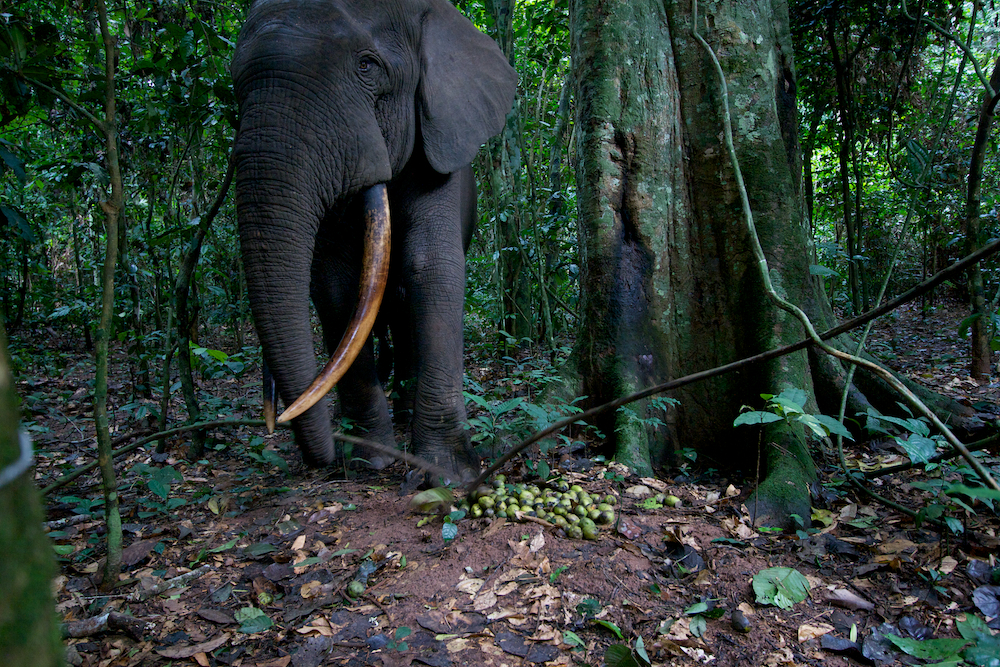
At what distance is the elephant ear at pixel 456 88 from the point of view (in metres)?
4.11

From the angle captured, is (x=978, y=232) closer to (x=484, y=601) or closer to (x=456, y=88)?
(x=456, y=88)

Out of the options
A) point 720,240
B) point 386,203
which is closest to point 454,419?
point 386,203

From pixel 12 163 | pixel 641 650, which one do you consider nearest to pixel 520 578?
pixel 641 650

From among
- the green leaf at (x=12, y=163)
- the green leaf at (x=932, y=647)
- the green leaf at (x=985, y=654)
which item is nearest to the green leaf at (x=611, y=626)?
the green leaf at (x=932, y=647)

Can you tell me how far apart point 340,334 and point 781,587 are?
3.22 m

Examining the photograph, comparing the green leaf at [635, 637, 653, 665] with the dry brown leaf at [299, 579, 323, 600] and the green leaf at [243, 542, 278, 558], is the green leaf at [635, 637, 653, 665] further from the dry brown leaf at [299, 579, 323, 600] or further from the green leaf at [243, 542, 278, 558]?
the green leaf at [243, 542, 278, 558]

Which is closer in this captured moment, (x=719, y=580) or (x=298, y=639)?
(x=298, y=639)

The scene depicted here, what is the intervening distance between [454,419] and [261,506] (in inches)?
49.8

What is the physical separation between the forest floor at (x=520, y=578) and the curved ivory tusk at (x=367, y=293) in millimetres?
743

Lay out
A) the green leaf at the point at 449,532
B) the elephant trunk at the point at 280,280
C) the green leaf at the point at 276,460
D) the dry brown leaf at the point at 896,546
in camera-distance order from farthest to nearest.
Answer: the green leaf at the point at 276,460 < the elephant trunk at the point at 280,280 < the green leaf at the point at 449,532 < the dry brown leaf at the point at 896,546

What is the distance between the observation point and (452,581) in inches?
102

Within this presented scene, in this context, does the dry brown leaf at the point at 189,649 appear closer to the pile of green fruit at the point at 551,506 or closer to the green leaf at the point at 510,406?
the pile of green fruit at the point at 551,506

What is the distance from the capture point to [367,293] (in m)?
3.66

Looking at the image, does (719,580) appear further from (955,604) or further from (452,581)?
(452,581)
